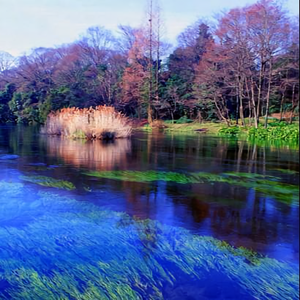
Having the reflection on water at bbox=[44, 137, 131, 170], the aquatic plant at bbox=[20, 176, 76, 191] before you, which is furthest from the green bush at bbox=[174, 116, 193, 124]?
the aquatic plant at bbox=[20, 176, 76, 191]

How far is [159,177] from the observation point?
5.56m

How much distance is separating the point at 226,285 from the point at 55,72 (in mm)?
23587

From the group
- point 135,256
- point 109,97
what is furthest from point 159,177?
point 109,97

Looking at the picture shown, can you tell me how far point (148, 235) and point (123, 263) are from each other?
20.7 inches

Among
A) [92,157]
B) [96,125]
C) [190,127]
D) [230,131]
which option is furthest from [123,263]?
[190,127]

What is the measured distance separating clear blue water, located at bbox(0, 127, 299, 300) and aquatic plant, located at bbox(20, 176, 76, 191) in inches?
0.6

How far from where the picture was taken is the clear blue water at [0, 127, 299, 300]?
2246 millimetres

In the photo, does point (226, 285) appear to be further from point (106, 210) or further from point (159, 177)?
point (159, 177)

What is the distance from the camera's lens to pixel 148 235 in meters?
3.05

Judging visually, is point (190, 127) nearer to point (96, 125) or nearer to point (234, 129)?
point (234, 129)

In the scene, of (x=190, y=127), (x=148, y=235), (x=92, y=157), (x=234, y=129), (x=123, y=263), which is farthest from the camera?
(x=190, y=127)

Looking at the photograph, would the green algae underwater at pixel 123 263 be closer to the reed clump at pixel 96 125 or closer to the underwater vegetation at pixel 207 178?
the underwater vegetation at pixel 207 178

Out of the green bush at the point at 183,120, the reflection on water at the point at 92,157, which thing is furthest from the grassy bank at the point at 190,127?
the reflection on water at the point at 92,157

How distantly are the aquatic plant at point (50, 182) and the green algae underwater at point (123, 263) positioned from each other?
131 cm
